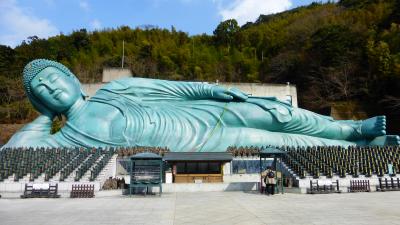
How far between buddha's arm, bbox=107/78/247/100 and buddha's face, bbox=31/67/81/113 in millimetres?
2138

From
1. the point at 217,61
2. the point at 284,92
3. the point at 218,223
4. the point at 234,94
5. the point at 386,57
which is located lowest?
the point at 218,223

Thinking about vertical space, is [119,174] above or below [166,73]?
below

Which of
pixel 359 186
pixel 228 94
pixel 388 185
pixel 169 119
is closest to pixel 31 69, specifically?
pixel 169 119

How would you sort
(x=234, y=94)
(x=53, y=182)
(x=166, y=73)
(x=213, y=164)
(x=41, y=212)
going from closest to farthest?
(x=41, y=212) → (x=53, y=182) → (x=213, y=164) → (x=234, y=94) → (x=166, y=73)

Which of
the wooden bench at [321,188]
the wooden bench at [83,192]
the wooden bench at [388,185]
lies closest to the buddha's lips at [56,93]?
the wooden bench at [83,192]

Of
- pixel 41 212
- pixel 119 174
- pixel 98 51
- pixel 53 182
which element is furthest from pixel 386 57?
pixel 98 51

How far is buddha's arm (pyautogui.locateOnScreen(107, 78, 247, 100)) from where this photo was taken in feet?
72.1

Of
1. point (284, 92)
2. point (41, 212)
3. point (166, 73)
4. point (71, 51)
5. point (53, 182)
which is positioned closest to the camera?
point (41, 212)

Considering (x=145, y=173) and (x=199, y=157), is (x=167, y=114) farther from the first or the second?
(x=145, y=173)

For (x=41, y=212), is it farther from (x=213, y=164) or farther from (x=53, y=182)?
(x=213, y=164)

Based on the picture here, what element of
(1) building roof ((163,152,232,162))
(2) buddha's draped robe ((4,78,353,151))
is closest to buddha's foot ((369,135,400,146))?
(2) buddha's draped robe ((4,78,353,151))

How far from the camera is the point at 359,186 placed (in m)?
14.0

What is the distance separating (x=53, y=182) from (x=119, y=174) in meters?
4.40

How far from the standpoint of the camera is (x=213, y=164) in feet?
53.2
